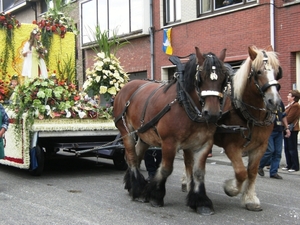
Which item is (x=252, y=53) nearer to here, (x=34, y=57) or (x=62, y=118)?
(x=62, y=118)

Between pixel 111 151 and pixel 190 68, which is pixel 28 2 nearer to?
pixel 111 151

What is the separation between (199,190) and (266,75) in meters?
1.63

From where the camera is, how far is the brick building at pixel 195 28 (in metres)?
13.2

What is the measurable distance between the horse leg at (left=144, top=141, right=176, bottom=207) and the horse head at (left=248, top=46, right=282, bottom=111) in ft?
4.17

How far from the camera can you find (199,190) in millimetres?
5770

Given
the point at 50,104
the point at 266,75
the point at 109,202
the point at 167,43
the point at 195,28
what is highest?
the point at 195,28

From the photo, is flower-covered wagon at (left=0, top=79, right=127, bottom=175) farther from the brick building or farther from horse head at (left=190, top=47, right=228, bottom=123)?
the brick building

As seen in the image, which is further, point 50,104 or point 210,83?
point 50,104

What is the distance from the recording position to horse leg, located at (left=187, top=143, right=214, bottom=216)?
5699 mm

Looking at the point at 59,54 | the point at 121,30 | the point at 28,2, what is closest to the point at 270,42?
the point at 59,54

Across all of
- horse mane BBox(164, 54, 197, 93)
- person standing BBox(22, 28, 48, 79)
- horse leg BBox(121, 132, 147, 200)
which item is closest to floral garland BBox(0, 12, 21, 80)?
person standing BBox(22, 28, 48, 79)

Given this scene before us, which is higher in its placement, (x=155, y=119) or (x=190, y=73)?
(x=190, y=73)

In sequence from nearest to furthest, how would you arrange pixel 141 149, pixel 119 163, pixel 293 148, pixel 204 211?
pixel 204 211 → pixel 141 149 → pixel 119 163 → pixel 293 148

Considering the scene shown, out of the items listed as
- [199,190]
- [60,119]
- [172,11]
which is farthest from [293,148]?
[172,11]
